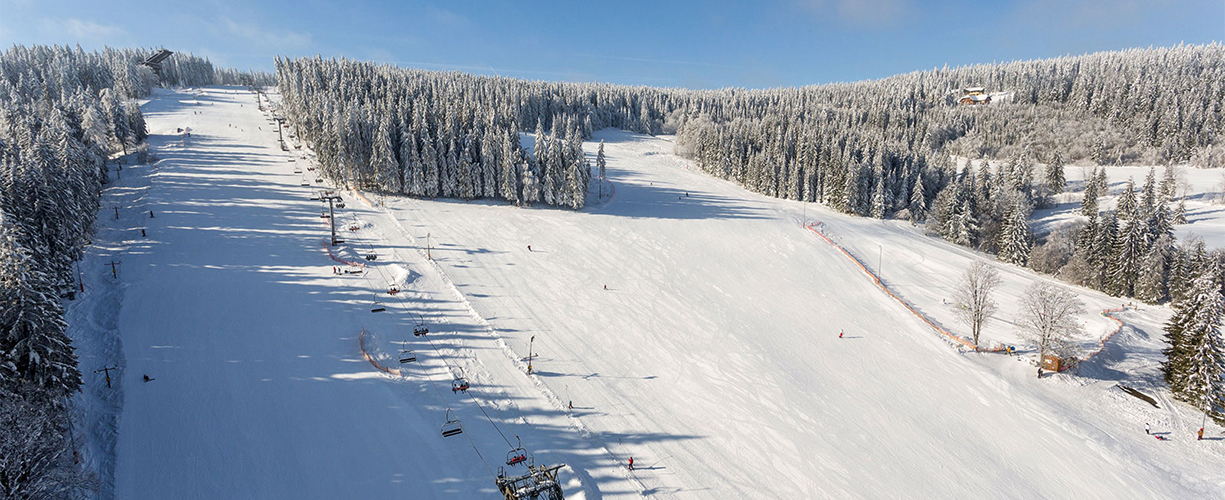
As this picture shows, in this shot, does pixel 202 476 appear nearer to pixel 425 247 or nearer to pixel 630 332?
A: pixel 630 332

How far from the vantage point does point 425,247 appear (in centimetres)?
5197

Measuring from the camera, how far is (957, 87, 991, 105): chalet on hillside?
174 metres

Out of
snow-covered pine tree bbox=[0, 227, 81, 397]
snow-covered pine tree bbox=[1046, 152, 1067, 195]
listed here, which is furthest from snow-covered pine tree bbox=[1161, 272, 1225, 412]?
snow-covered pine tree bbox=[1046, 152, 1067, 195]

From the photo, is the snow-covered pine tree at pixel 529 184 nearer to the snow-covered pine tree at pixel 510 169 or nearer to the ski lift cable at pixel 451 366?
the snow-covered pine tree at pixel 510 169

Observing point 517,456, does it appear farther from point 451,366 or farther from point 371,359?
point 371,359

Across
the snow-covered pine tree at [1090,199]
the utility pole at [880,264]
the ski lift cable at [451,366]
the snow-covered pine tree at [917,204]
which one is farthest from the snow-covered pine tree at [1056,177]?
the ski lift cable at [451,366]

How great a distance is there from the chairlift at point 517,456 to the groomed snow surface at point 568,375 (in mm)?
607

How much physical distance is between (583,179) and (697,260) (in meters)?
23.9

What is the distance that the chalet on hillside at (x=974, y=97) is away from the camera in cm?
17439

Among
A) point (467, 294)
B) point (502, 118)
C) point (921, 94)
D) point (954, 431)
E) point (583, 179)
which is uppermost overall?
point (921, 94)

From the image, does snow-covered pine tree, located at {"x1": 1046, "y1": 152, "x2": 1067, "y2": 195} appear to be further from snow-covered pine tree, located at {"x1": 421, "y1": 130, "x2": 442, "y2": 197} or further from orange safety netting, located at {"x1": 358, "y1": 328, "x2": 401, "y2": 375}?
orange safety netting, located at {"x1": 358, "y1": 328, "x2": 401, "y2": 375}

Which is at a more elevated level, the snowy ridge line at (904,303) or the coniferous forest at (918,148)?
the coniferous forest at (918,148)

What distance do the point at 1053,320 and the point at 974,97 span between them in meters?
175

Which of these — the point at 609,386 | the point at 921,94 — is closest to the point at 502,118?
the point at 609,386
